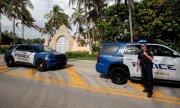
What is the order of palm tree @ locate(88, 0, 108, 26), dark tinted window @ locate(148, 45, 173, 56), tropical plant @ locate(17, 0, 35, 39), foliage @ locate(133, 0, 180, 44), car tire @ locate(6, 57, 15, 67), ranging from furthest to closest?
tropical plant @ locate(17, 0, 35, 39), palm tree @ locate(88, 0, 108, 26), foliage @ locate(133, 0, 180, 44), car tire @ locate(6, 57, 15, 67), dark tinted window @ locate(148, 45, 173, 56)

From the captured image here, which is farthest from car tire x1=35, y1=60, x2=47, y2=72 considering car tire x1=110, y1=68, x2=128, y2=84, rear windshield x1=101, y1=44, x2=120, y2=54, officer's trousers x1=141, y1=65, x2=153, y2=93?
officer's trousers x1=141, y1=65, x2=153, y2=93

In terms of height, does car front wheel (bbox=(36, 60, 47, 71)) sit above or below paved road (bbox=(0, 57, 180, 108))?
above

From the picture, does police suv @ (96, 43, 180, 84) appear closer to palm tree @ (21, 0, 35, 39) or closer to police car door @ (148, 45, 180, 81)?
police car door @ (148, 45, 180, 81)

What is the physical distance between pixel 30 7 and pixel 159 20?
82.3ft

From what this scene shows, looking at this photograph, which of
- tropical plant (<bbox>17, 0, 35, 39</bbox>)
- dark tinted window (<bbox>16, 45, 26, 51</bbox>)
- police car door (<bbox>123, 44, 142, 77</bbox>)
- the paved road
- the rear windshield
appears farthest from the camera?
tropical plant (<bbox>17, 0, 35, 39</bbox>)

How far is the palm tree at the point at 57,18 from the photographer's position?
5806 cm

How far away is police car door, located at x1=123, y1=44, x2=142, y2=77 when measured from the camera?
8.96 m

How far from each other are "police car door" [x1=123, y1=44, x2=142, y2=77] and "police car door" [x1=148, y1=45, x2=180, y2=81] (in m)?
0.77

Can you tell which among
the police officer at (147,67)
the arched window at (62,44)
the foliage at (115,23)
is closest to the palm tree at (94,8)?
the foliage at (115,23)

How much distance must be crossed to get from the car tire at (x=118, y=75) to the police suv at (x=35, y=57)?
15.8ft

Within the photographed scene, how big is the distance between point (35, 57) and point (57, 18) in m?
46.5

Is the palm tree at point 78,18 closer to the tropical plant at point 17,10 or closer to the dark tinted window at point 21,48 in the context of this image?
the tropical plant at point 17,10

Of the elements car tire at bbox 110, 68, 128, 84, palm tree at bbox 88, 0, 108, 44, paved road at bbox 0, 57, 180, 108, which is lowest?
paved road at bbox 0, 57, 180, 108

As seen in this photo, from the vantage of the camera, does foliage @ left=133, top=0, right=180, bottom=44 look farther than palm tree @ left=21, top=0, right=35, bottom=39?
No
